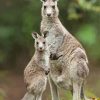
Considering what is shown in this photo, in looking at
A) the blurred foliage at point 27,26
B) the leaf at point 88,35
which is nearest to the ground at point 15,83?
the blurred foliage at point 27,26

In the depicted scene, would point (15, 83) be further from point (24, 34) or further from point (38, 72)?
point (38, 72)

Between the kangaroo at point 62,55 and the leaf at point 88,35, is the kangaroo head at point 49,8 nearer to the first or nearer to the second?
the kangaroo at point 62,55

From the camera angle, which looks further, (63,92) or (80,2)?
(80,2)

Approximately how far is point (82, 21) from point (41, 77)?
1014 centimetres

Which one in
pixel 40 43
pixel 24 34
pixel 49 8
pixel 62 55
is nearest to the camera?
pixel 40 43

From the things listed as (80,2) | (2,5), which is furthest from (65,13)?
(80,2)

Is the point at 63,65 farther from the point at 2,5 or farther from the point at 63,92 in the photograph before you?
the point at 2,5

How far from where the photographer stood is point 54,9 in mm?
12789

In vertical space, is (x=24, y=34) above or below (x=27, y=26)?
below

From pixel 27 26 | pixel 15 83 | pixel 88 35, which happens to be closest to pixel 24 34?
pixel 27 26

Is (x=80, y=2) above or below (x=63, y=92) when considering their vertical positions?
above

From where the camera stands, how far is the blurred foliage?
71.3 feet

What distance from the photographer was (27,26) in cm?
2180

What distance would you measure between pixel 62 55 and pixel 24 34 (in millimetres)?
9293
